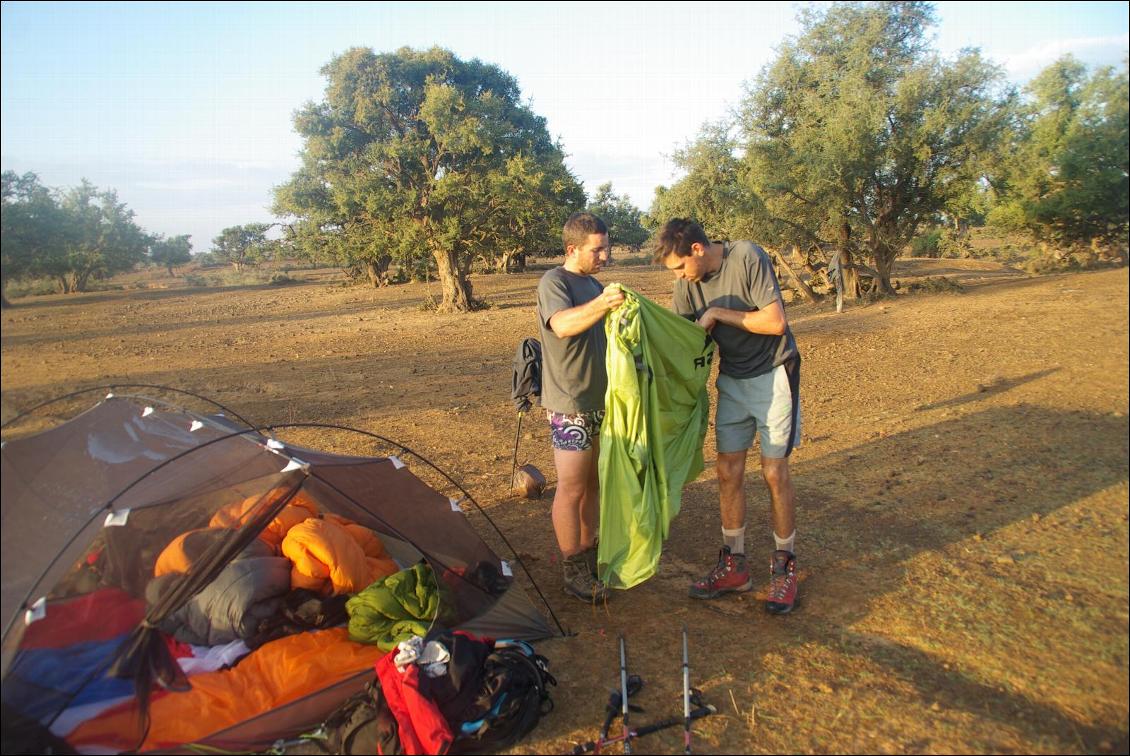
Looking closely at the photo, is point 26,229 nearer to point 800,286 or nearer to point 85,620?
point 85,620

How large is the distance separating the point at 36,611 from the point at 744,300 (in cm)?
364

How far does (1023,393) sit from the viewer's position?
7121mm

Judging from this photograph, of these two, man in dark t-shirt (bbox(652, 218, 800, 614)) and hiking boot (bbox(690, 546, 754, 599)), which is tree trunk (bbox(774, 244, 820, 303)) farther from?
hiking boot (bbox(690, 546, 754, 599))

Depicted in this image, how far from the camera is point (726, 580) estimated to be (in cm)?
438

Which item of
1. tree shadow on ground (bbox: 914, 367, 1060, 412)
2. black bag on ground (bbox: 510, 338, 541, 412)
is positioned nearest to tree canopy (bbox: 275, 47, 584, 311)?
tree shadow on ground (bbox: 914, 367, 1060, 412)

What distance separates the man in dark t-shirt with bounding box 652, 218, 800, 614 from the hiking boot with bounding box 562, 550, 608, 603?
557mm

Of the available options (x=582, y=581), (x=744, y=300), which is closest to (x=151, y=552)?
(x=582, y=581)

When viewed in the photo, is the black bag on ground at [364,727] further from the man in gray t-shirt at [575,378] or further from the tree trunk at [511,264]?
the tree trunk at [511,264]

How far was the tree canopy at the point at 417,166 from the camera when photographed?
1794 cm

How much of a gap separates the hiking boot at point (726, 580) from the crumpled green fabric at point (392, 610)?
1523 mm

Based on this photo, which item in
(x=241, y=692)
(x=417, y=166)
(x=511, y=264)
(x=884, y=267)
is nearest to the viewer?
(x=241, y=692)

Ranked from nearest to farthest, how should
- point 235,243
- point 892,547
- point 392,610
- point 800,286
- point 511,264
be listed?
point 392,610, point 892,547, point 800,286, point 511,264, point 235,243

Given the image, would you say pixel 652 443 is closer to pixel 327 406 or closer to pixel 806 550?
pixel 806 550

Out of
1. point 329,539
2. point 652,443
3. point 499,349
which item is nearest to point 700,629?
point 652,443
